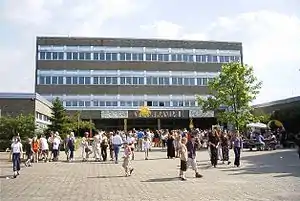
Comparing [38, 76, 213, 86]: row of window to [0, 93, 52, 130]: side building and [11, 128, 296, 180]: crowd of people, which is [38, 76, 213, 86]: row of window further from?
[11, 128, 296, 180]: crowd of people

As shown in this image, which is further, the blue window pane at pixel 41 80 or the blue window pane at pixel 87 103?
the blue window pane at pixel 87 103

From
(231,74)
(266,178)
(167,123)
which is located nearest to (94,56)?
(167,123)

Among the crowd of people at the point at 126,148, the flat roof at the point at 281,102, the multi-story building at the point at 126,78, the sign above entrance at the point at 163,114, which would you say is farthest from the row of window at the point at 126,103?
the crowd of people at the point at 126,148

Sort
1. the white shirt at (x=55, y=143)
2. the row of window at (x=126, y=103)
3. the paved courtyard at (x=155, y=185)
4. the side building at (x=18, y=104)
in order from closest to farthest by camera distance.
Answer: the paved courtyard at (x=155, y=185), the white shirt at (x=55, y=143), the side building at (x=18, y=104), the row of window at (x=126, y=103)

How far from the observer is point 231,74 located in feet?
156

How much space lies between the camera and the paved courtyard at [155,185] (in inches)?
509

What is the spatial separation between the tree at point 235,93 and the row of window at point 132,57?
3213cm

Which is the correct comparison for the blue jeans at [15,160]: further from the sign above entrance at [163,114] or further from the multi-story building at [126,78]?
→ the sign above entrance at [163,114]

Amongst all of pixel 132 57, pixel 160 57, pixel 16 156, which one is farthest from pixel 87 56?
pixel 16 156

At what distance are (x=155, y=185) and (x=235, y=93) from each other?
111 ft

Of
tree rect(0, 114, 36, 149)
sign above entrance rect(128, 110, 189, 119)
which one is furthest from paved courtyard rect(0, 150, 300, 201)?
A: sign above entrance rect(128, 110, 189, 119)

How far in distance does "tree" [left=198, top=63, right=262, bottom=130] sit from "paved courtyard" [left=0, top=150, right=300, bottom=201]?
26.9 meters

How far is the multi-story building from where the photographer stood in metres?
76.4

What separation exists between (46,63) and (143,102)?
16.8 metres
